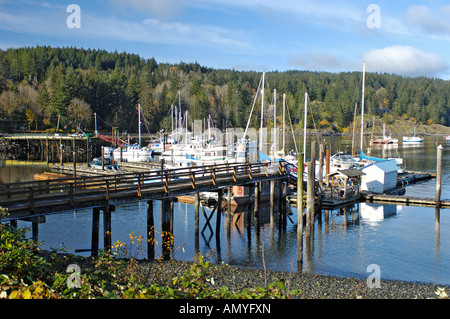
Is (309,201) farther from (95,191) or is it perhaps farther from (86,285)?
(86,285)

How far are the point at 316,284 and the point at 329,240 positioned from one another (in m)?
12.2

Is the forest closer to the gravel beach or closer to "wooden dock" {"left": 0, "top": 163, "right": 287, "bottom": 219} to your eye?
"wooden dock" {"left": 0, "top": 163, "right": 287, "bottom": 219}

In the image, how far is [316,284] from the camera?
19.6 metres

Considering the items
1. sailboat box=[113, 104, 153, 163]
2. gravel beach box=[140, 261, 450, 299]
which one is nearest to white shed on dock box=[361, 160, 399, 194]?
gravel beach box=[140, 261, 450, 299]

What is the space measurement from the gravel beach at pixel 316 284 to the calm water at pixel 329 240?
7.95 feet

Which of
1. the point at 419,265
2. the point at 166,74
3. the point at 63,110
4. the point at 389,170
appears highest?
the point at 166,74

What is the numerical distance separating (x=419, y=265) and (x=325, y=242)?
22.1ft

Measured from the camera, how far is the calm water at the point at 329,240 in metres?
25.3

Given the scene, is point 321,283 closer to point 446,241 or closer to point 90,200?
point 90,200

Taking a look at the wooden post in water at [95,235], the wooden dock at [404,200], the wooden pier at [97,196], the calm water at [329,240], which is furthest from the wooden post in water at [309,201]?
the wooden dock at [404,200]

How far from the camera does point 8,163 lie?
2921 inches

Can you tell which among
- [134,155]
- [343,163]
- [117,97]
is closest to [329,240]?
[343,163]

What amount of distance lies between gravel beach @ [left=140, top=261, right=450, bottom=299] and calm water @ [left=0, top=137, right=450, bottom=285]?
2422 mm
